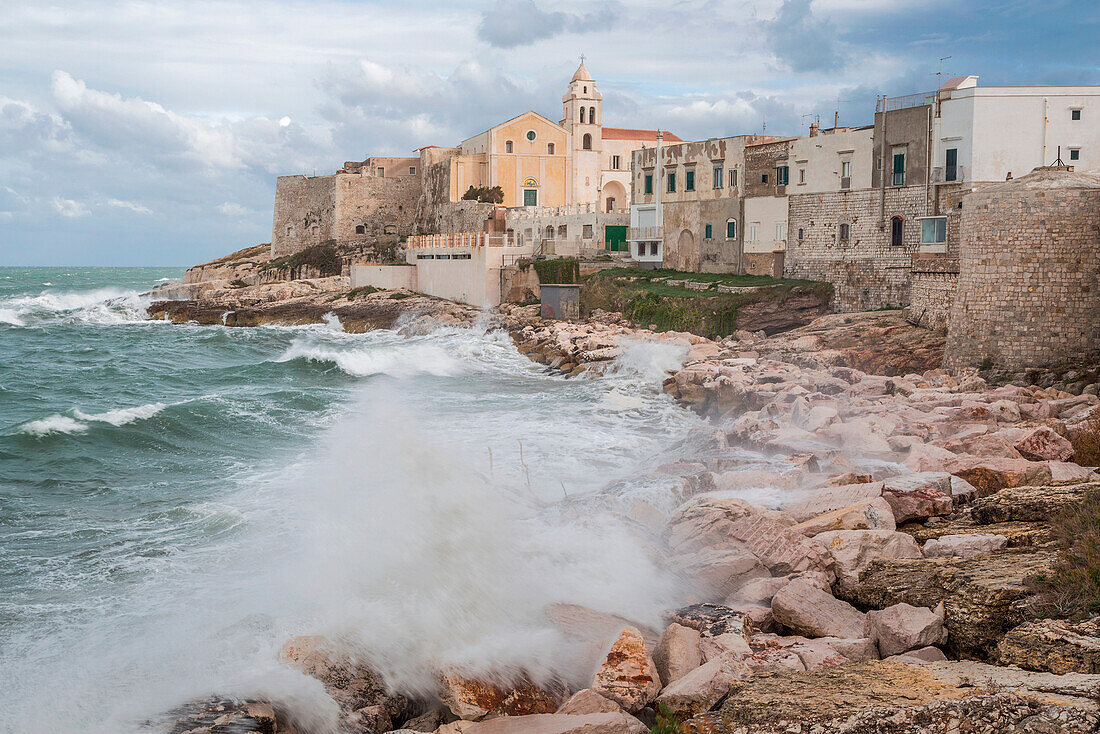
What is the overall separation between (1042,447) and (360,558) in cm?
873

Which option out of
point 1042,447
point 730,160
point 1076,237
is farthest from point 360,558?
point 730,160

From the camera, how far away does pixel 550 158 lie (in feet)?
168

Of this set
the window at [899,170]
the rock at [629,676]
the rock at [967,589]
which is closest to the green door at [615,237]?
the window at [899,170]

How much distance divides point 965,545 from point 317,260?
49.0 meters

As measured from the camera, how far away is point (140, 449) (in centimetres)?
1672

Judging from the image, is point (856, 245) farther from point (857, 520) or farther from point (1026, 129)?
point (857, 520)

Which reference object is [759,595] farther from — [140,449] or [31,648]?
[140,449]

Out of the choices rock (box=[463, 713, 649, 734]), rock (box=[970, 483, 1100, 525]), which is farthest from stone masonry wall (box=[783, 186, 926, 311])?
rock (box=[463, 713, 649, 734])

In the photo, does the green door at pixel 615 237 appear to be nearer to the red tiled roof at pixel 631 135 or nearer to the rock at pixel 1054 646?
the red tiled roof at pixel 631 135

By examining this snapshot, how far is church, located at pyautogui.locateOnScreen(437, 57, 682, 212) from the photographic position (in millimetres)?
50656

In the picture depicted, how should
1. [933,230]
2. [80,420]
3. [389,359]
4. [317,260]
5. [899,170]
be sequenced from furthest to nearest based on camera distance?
[317,260] < [389,359] < [899,170] < [933,230] < [80,420]

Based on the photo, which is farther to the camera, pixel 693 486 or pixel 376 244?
pixel 376 244

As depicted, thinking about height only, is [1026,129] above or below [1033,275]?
above

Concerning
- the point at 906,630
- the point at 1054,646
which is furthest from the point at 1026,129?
the point at 1054,646
